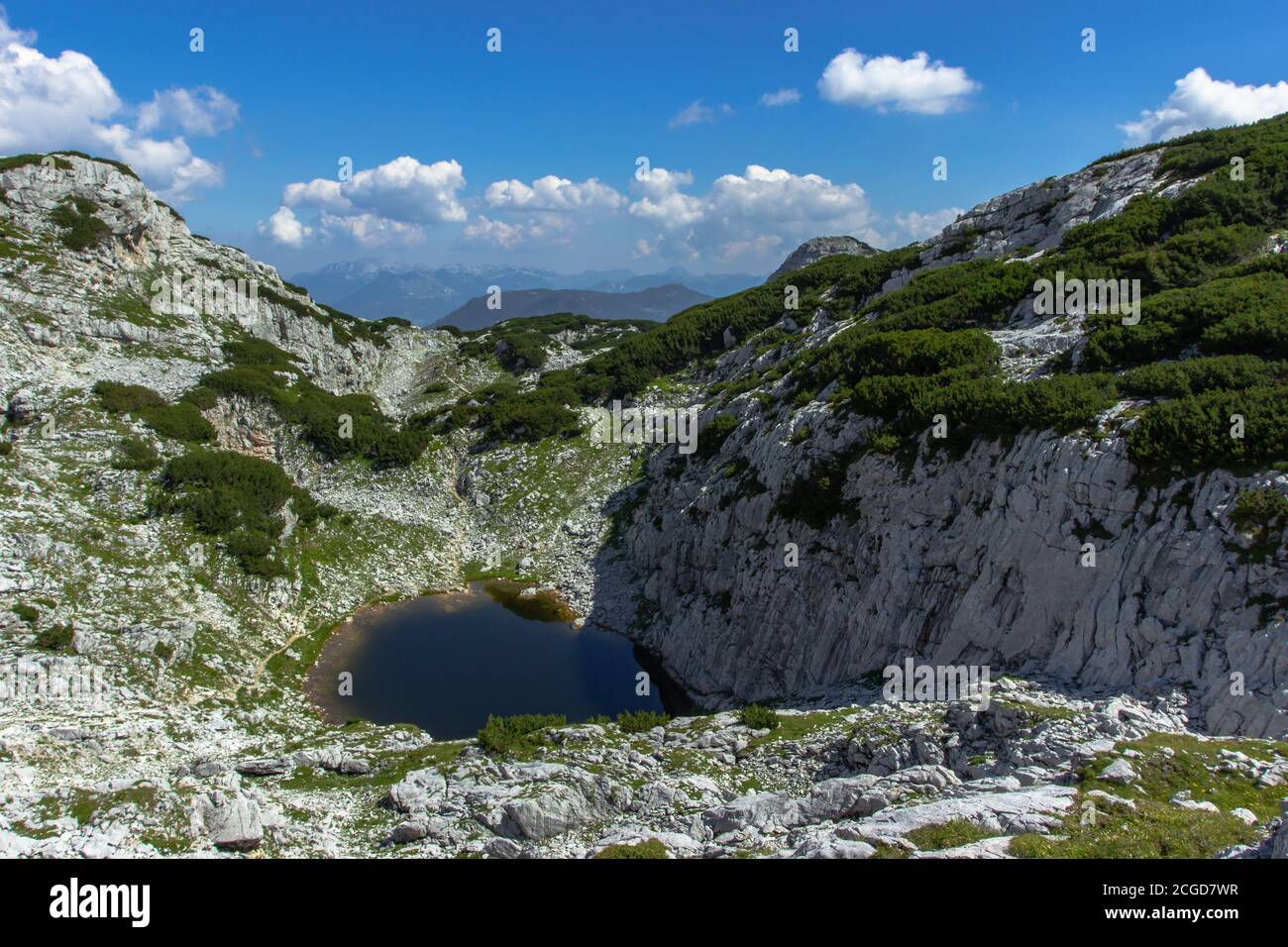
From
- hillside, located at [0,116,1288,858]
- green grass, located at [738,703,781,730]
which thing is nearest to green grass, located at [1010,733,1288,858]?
hillside, located at [0,116,1288,858]

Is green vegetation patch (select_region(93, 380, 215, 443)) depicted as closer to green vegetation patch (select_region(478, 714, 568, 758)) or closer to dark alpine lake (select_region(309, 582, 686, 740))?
dark alpine lake (select_region(309, 582, 686, 740))

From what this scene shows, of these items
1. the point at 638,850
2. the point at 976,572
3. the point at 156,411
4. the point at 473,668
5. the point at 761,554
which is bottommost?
the point at 473,668

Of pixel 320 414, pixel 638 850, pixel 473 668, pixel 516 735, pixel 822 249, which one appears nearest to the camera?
pixel 638 850

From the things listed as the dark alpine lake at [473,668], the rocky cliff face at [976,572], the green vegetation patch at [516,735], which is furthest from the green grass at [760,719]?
the dark alpine lake at [473,668]

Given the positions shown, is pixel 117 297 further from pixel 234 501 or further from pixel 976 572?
pixel 976 572

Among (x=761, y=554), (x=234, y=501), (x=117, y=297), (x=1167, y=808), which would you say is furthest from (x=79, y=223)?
(x=1167, y=808)

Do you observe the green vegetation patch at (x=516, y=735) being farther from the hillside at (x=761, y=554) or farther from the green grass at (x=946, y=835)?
the green grass at (x=946, y=835)
